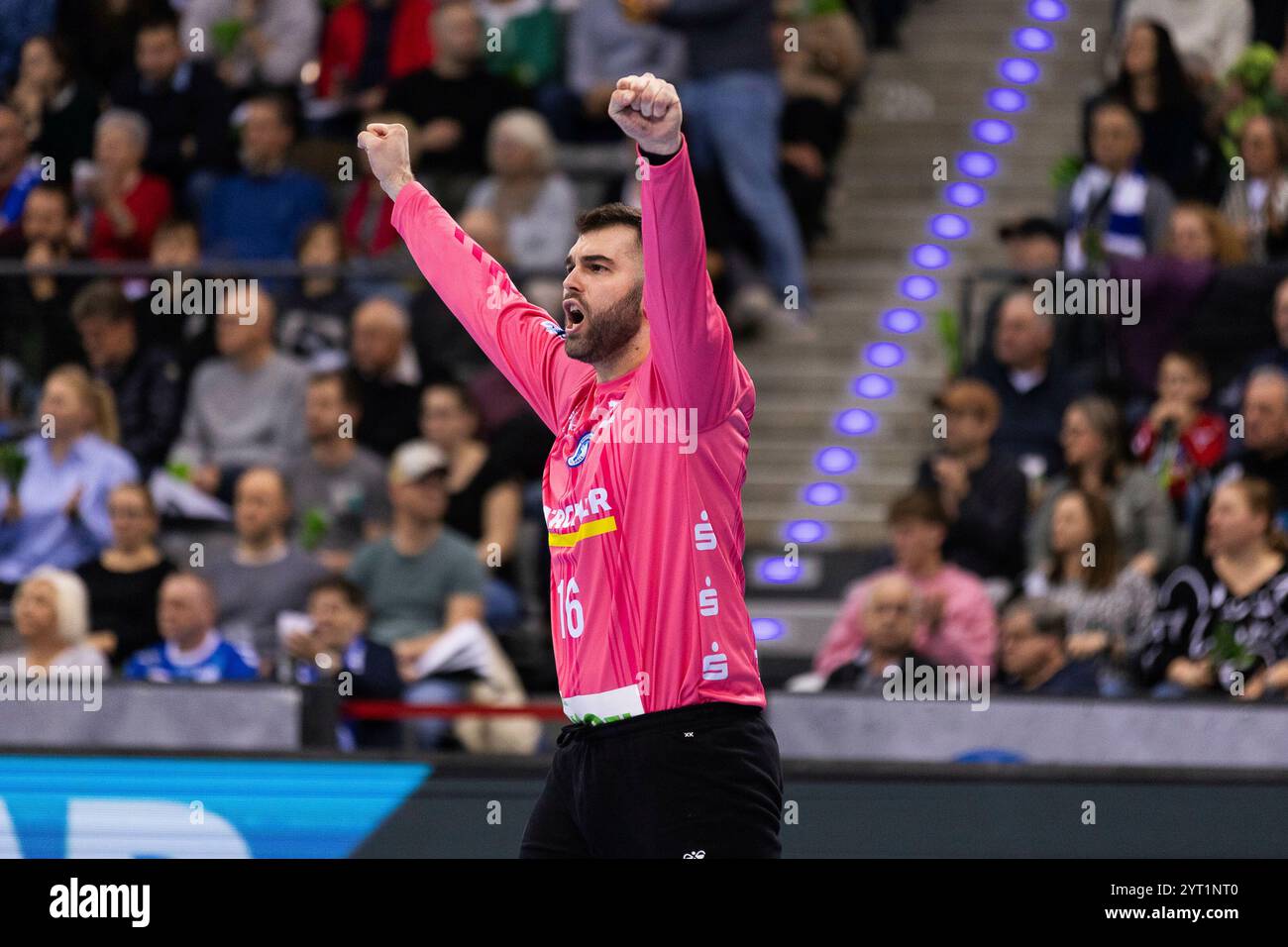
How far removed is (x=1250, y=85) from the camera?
10805mm

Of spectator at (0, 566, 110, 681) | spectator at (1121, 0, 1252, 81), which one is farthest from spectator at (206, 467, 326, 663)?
spectator at (1121, 0, 1252, 81)

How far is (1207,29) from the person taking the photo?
36.9 feet

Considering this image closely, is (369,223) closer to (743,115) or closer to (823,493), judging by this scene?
(743,115)

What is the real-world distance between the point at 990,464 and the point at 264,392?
3259 millimetres

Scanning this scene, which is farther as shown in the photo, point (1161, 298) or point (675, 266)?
point (1161, 298)

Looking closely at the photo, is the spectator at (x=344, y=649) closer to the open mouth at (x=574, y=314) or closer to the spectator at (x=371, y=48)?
the spectator at (x=371, y=48)

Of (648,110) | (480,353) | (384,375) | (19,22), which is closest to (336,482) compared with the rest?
(384,375)

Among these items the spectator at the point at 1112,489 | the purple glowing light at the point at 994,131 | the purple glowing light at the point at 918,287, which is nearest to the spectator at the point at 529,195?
the purple glowing light at the point at 918,287

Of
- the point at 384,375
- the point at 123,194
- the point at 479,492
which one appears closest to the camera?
the point at 479,492

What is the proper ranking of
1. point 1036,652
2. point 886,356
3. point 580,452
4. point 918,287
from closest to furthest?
point 580,452 → point 1036,652 → point 886,356 → point 918,287

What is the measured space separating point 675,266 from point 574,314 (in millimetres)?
434

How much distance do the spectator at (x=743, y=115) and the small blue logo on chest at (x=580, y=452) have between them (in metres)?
5.87

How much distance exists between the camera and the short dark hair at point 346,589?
9.13 metres
